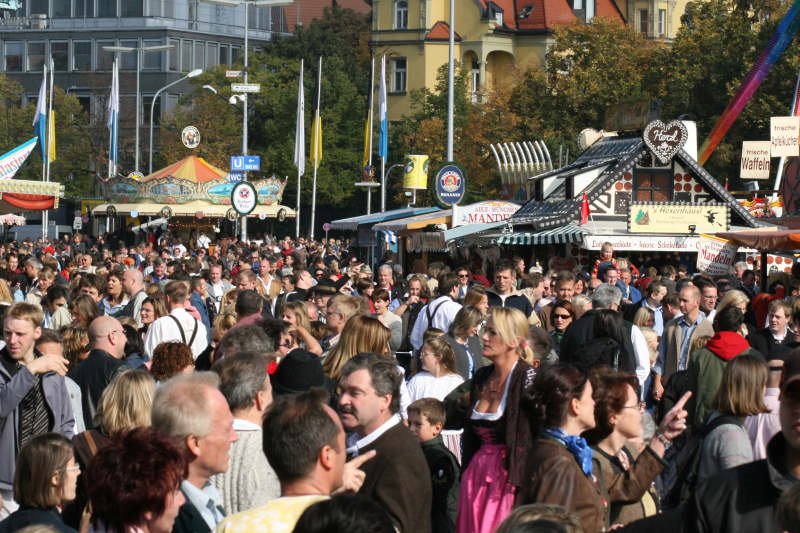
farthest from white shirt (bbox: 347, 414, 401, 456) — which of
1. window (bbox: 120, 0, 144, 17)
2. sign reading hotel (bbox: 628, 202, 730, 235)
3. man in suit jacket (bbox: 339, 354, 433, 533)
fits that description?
window (bbox: 120, 0, 144, 17)

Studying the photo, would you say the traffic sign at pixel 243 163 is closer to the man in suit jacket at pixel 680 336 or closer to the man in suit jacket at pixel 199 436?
the man in suit jacket at pixel 680 336

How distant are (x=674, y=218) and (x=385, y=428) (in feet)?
81.9

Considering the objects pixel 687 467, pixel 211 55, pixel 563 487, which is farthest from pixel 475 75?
pixel 563 487

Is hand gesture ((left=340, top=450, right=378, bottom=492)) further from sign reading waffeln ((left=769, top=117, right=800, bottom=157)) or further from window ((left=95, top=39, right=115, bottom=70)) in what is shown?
window ((left=95, top=39, right=115, bottom=70))

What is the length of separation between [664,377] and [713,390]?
3583 millimetres

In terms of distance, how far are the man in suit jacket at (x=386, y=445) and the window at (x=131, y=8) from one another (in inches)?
3772

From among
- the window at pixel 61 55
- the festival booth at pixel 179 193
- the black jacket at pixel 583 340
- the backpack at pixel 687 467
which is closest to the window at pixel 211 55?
the window at pixel 61 55

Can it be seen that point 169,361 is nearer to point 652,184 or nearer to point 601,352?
point 601,352

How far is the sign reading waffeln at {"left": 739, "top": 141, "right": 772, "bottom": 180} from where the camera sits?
30.4m

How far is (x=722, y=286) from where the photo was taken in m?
19.8

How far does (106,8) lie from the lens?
100250 mm

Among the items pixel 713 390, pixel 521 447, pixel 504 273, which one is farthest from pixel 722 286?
pixel 521 447

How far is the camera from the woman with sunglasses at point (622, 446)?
6449mm

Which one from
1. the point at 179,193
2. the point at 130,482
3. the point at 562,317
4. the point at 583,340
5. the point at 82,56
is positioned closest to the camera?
the point at 130,482
